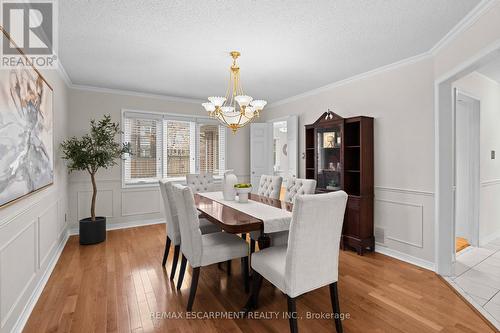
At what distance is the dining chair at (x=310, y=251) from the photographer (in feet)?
5.38

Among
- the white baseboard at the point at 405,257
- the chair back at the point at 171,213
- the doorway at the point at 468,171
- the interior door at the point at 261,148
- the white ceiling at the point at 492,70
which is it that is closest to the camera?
the chair back at the point at 171,213

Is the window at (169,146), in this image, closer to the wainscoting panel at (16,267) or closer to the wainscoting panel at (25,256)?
the wainscoting panel at (25,256)

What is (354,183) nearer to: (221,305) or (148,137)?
(221,305)

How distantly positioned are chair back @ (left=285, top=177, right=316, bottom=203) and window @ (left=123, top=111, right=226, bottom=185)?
2613mm

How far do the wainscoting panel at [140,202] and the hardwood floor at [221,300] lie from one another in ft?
4.87

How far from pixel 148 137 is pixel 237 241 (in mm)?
3327

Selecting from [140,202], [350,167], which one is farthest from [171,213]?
[350,167]

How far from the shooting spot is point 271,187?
349 centimetres

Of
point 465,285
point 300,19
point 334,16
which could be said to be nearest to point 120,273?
point 300,19

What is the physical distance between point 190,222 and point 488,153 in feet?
14.8

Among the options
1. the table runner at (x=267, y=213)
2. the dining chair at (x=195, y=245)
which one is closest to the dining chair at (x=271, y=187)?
the table runner at (x=267, y=213)

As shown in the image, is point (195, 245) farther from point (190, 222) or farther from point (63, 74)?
point (63, 74)

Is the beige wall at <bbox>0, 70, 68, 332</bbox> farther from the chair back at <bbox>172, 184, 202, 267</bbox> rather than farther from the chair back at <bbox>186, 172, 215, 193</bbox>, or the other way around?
the chair back at <bbox>186, 172, 215, 193</bbox>

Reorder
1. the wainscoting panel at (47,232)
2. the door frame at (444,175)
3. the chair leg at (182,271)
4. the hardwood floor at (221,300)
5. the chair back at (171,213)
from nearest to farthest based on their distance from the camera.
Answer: the hardwood floor at (221,300) → the chair leg at (182,271) → the wainscoting panel at (47,232) → the chair back at (171,213) → the door frame at (444,175)
